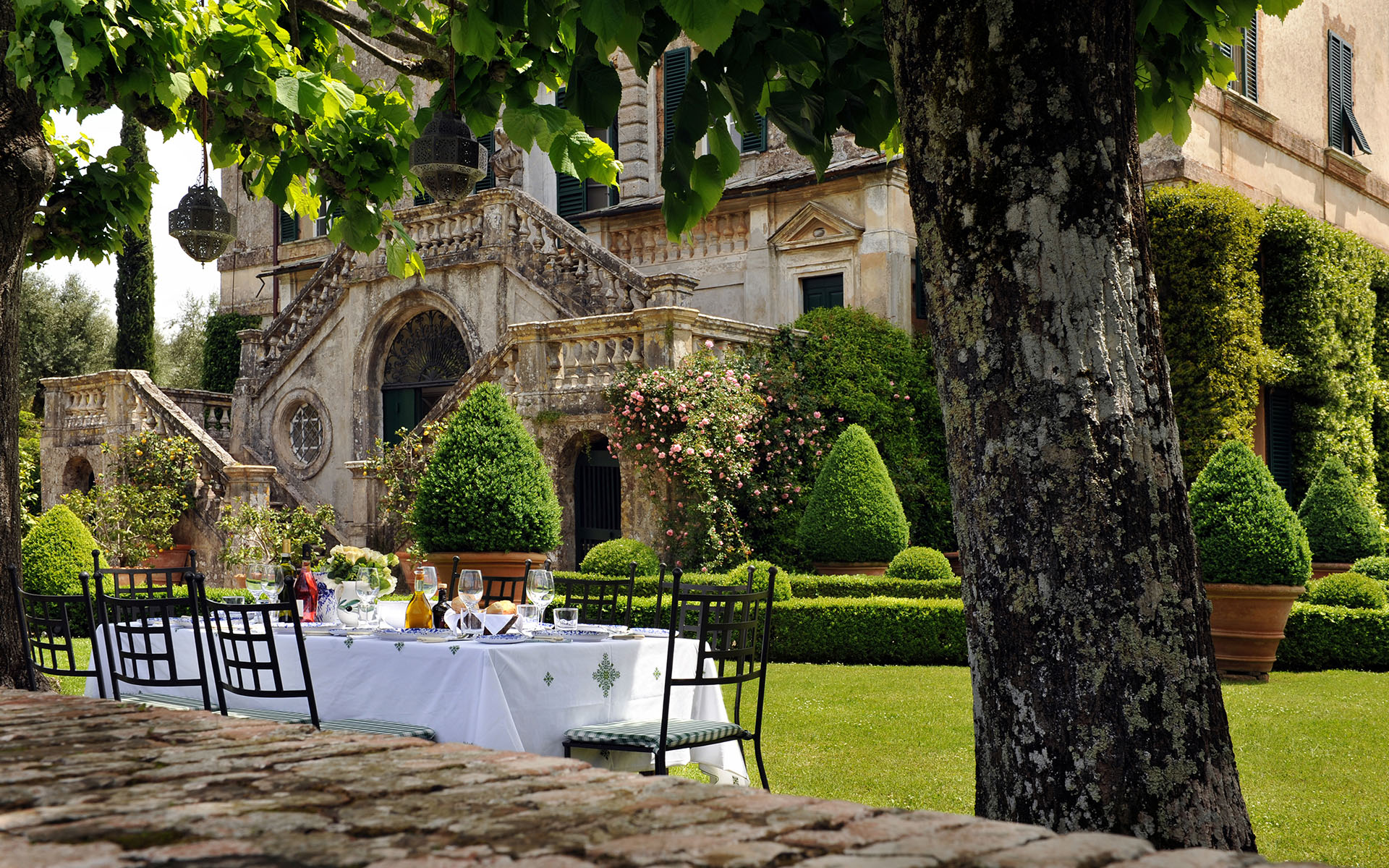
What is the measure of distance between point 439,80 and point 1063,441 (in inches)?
213

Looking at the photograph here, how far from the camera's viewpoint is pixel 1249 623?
11227 mm

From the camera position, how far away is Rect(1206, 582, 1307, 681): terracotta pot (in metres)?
11.1

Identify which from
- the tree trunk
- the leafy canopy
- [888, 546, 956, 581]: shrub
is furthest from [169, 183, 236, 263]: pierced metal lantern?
[888, 546, 956, 581]: shrub

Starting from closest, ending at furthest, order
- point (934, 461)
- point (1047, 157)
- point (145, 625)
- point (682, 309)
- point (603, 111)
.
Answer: point (1047, 157)
point (603, 111)
point (145, 625)
point (682, 309)
point (934, 461)

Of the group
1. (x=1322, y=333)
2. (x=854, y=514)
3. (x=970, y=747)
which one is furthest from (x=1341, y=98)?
(x=970, y=747)

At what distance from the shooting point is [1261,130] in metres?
19.2

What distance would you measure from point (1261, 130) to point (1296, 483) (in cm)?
533

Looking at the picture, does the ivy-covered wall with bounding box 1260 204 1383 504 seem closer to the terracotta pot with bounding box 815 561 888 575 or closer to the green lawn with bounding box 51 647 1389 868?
the terracotta pot with bounding box 815 561 888 575

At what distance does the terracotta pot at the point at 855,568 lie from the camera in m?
14.4

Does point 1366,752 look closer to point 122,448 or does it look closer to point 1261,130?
point 1261,130

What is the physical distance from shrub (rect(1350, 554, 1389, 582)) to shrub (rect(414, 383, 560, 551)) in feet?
28.8

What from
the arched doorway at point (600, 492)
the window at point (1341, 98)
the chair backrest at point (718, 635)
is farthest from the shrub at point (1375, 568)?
the chair backrest at point (718, 635)

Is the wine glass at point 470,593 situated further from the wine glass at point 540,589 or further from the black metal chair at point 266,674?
the black metal chair at point 266,674

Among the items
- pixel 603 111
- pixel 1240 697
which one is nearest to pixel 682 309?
pixel 1240 697
